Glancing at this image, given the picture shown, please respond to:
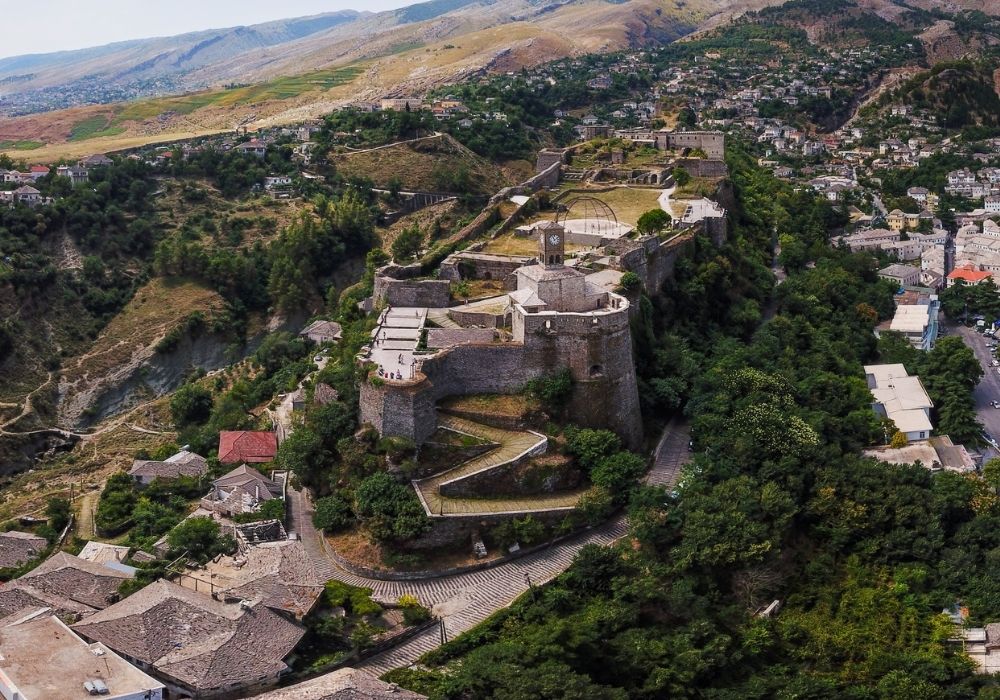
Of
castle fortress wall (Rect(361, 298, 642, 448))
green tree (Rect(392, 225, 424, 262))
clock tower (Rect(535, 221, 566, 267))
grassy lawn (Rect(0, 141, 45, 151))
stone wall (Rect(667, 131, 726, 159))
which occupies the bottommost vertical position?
green tree (Rect(392, 225, 424, 262))

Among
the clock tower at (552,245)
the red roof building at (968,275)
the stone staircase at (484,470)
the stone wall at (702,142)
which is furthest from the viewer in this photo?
the stone wall at (702,142)

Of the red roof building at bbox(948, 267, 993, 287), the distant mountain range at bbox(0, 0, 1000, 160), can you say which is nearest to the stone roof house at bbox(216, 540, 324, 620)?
the red roof building at bbox(948, 267, 993, 287)

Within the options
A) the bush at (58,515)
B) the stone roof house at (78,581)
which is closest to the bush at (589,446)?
the stone roof house at (78,581)

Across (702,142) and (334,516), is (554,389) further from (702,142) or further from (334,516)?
(702,142)

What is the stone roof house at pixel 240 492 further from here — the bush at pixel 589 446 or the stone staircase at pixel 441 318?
the bush at pixel 589 446

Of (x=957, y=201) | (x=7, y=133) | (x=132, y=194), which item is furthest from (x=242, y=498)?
(x=7, y=133)

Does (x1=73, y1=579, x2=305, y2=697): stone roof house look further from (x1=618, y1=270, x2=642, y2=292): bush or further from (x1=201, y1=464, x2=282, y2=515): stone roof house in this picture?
(x1=618, y1=270, x2=642, y2=292): bush

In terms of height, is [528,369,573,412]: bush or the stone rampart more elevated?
the stone rampart
